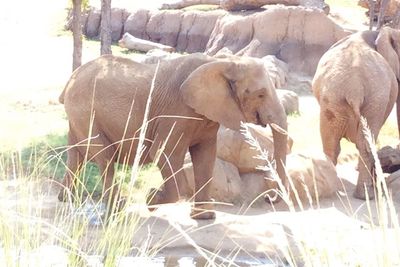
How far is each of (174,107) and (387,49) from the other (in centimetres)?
336

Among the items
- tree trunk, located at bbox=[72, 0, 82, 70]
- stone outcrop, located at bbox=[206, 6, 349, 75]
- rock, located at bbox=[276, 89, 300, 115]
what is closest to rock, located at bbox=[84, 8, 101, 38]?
stone outcrop, located at bbox=[206, 6, 349, 75]

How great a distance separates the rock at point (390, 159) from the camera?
959cm

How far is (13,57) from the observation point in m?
20.5

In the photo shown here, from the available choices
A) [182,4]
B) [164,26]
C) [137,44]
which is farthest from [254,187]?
[182,4]

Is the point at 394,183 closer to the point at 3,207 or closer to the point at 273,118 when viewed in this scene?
the point at 273,118

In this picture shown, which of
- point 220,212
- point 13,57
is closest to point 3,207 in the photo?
point 220,212

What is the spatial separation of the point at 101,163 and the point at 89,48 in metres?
14.1

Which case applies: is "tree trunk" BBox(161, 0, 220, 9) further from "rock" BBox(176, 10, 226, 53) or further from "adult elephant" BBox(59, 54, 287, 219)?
"adult elephant" BBox(59, 54, 287, 219)

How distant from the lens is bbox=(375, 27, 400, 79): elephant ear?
9703 mm

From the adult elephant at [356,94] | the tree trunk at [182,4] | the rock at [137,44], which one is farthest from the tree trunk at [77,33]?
the tree trunk at [182,4]

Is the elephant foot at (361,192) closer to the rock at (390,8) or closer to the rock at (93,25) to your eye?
the rock at (390,8)

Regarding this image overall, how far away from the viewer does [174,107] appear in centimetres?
740

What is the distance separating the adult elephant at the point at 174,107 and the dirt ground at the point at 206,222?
0.96 feet

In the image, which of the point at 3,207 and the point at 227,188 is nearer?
the point at 3,207
